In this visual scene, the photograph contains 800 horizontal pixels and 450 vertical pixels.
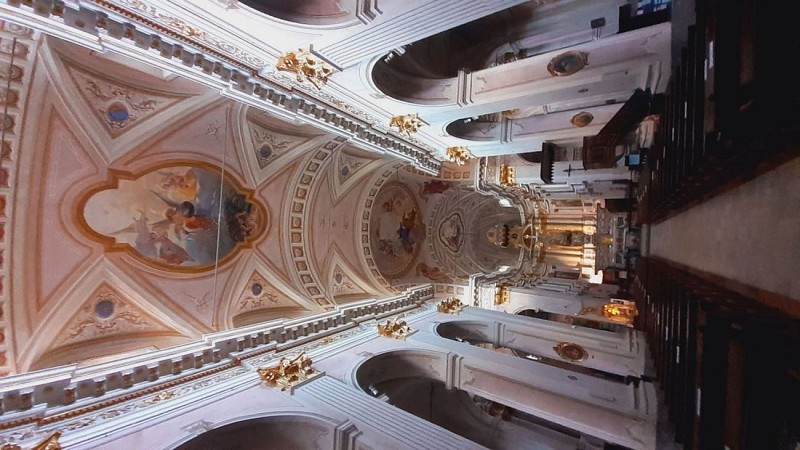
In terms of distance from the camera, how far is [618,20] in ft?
28.3

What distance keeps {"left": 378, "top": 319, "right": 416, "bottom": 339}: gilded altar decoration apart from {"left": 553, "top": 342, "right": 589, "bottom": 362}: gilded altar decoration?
11.3ft

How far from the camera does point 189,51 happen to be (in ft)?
19.4

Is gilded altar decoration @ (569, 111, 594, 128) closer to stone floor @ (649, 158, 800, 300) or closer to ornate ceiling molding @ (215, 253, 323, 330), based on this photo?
stone floor @ (649, 158, 800, 300)

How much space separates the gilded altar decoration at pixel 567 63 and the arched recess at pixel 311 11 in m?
3.70

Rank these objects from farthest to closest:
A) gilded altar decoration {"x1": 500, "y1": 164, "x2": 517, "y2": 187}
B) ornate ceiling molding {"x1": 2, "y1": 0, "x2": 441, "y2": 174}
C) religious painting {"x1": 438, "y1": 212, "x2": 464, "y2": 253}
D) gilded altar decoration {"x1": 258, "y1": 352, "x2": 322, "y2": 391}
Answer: religious painting {"x1": 438, "y1": 212, "x2": 464, "y2": 253}
gilded altar decoration {"x1": 500, "y1": 164, "x2": 517, "y2": 187}
gilded altar decoration {"x1": 258, "y1": 352, "x2": 322, "y2": 391}
ornate ceiling molding {"x1": 2, "y1": 0, "x2": 441, "y2": 174}

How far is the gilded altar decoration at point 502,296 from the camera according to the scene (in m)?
14.0

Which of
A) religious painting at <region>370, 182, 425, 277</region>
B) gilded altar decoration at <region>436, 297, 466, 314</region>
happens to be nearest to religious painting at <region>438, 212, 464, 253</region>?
religious painting at <region>370, 182, 425, 277</region>

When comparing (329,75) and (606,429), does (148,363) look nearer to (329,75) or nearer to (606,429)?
(329,75)

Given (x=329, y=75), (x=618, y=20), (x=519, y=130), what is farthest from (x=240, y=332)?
(x=618, y=20)

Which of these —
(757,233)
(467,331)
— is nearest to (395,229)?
(467,331)

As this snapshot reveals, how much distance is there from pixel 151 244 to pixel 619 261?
15636 mm

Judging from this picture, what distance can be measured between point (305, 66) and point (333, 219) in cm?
706

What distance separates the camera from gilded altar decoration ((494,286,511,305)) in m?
14.0

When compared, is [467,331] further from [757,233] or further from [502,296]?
[757,233]
